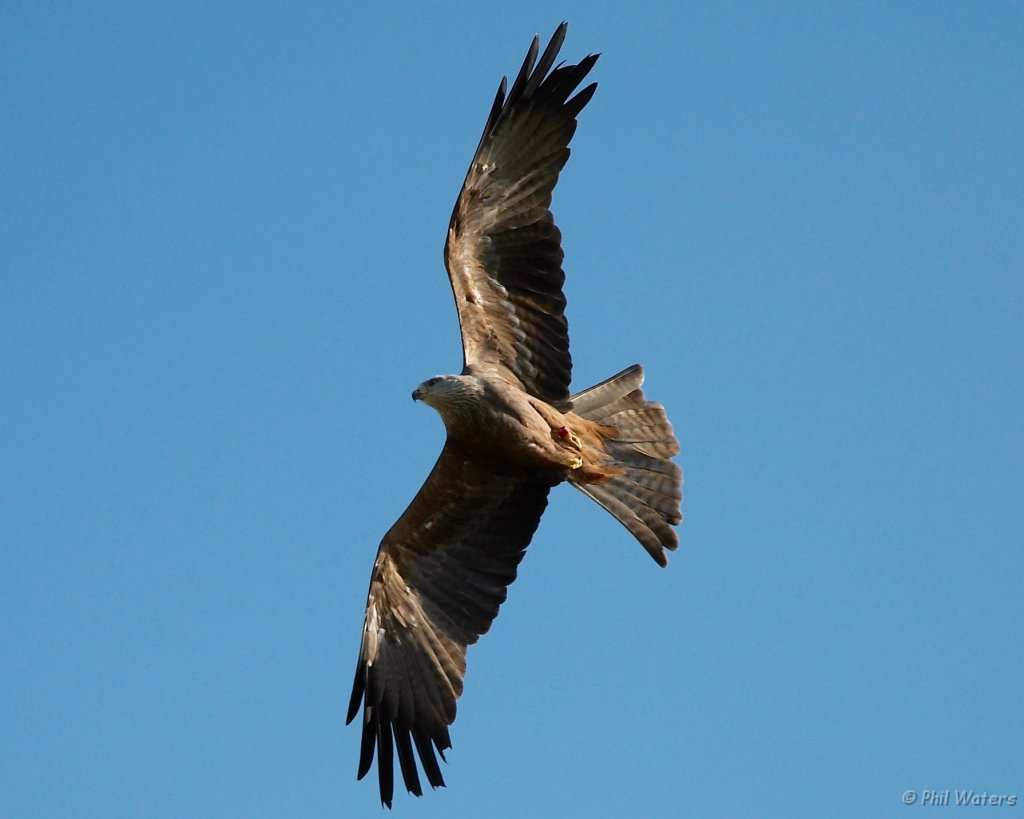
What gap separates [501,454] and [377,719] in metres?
1.70

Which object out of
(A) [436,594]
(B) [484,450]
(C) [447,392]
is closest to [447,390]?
(C) [447,392]

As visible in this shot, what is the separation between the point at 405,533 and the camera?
29.6 feet

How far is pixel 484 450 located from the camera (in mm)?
8680

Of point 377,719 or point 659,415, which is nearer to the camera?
point 377,719

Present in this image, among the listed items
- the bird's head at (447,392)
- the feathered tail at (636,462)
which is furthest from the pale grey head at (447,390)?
the feathered tail at (636,462)

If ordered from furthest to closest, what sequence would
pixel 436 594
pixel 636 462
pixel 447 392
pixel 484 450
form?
pixel 636 462, pixel 436 594, pixel 484 450, pixel 447 392

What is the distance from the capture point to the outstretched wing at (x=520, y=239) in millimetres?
8766

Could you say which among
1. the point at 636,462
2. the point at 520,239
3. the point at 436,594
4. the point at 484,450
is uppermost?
the point at 520,239

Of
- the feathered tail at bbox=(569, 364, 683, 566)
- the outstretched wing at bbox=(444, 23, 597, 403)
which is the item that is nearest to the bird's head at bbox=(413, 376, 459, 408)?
the outstretched wing at bbox=(444, 23, 597, 403)

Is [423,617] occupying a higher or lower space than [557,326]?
lower

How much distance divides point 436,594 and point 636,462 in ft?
4.82

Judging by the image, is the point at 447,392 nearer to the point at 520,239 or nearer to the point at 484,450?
the point at 484,450

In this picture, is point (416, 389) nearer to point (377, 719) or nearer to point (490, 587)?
point (490, 587)

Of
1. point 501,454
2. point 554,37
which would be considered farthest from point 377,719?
point 554,37
